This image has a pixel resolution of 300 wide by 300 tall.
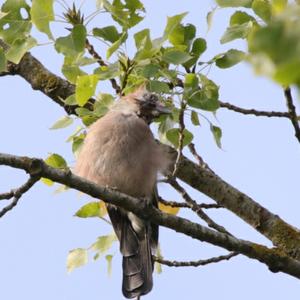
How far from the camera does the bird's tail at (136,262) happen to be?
498 cm

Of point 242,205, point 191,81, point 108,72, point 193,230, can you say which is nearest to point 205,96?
point 191,81

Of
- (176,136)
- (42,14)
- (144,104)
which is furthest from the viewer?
(144,104)

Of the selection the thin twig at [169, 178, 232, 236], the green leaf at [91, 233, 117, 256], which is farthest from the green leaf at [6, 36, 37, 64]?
the green leaf at [91, 233, 117, 256]

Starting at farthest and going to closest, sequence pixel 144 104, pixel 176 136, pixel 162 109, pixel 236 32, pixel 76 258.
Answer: pixel 144 104, pixel 162 109, pixel 76 258, pixel 176 136, pixel 236 32

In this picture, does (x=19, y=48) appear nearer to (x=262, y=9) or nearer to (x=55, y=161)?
(x=55, y=161)

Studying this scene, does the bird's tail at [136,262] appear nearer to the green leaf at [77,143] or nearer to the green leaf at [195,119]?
the green leaf at [77,143]

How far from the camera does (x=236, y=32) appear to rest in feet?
12.2

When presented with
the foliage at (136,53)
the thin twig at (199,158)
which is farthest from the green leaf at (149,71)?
the thin twig at (199,158)

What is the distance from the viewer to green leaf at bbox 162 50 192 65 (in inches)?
151

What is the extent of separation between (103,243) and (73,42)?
5.41 feet

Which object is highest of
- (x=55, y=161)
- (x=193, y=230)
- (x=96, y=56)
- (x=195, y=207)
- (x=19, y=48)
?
(x=96, y=56)

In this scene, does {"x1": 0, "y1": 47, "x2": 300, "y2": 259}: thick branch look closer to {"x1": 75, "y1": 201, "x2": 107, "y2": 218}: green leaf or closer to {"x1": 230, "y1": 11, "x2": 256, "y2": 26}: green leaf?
{"x1": 75, "y1": 201, "x2": 107, "y2": 218}: green leaf

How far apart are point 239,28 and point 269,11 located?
0.24 m

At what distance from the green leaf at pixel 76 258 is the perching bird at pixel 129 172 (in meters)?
0.42
